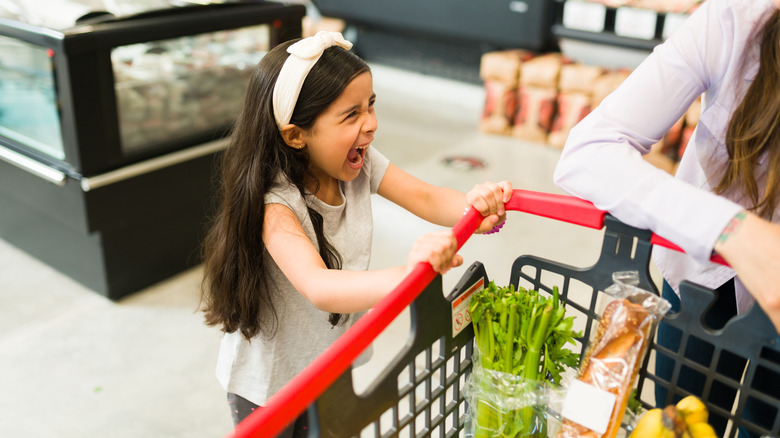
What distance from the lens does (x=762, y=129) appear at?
101 cm

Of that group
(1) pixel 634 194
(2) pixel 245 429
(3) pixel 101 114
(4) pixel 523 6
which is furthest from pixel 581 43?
(2) pixel 245 429

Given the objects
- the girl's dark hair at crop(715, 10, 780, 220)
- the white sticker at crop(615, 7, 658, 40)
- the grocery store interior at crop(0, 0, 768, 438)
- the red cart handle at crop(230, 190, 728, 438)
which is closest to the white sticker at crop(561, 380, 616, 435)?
the red cart handle at crop(230, 190, 728, 438)

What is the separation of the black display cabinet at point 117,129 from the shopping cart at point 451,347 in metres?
1.63

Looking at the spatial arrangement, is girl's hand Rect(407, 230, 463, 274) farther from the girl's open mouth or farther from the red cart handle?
the girl's open mouth

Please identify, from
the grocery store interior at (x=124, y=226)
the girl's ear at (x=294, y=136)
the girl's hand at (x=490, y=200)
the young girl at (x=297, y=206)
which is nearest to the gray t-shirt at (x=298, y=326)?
the young girl at (x=297, y=206)

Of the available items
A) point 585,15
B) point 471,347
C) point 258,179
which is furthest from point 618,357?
point 585,15

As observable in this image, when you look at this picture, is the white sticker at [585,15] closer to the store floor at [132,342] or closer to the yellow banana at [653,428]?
the store floor at [132,342]

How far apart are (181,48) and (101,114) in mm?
821

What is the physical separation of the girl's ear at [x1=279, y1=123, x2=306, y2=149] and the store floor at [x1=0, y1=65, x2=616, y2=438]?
47cm

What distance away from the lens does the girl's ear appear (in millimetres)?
1292

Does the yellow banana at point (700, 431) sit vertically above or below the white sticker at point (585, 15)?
below

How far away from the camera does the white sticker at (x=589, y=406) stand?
1002 millimetres

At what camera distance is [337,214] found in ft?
4.53

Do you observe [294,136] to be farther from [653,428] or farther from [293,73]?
[653,428]
